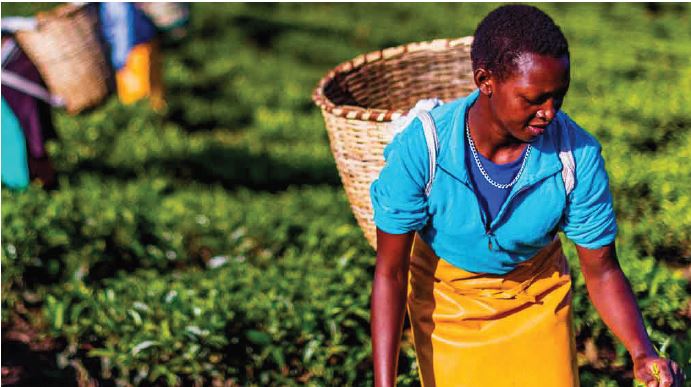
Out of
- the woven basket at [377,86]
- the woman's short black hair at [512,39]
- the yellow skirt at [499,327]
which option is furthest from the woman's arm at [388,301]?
the woven basket at [377,86]

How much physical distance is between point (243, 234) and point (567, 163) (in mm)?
3013

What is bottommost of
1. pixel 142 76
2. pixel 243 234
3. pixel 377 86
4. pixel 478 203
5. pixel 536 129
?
pixel 243 234

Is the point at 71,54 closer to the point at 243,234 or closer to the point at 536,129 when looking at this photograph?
the point at 243,234

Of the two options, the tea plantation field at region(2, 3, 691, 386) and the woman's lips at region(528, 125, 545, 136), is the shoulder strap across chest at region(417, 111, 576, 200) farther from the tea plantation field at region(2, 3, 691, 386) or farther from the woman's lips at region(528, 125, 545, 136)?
the tea plantation field at region(2, 3, 691, 386)

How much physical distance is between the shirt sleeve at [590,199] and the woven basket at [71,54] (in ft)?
13.6

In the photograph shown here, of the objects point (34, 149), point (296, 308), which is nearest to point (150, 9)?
point (34, 149)

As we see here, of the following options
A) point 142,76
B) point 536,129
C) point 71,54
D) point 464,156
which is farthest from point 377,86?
point 142,76

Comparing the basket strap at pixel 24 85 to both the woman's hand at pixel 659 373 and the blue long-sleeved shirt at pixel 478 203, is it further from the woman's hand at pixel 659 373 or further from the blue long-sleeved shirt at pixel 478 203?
the woman's hand at pixel 659 373

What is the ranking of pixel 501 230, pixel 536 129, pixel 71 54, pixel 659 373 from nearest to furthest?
pixel 536 129 → pixel 659 373 → pixel 501 230 → pixel 71 54

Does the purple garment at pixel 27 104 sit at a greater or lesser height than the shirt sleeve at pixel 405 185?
lesser

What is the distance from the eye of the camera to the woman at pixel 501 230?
96.7 inches

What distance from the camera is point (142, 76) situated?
772cm

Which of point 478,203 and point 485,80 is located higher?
point 485,80

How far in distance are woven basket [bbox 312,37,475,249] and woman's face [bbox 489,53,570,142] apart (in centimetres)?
106
